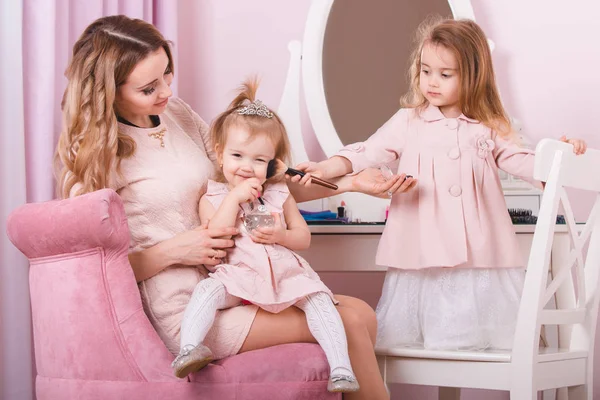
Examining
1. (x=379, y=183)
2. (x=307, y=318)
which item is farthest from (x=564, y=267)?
(x=307, y=318)

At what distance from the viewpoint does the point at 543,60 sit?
250 cm

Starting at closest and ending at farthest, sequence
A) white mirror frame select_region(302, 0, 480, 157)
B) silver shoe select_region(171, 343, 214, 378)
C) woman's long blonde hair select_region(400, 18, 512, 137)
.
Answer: silver shoe select_region(171, 343, 214, 378) → woman's long blonde hair select_region(400, 18, 512, 137) → white mirror frame select_region(302, 0, 480, 157)

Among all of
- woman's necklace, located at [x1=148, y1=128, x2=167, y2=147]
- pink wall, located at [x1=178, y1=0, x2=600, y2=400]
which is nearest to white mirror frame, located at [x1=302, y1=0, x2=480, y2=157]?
pink wall, located at [x1=178, y1=0, x2=600, y2=400]

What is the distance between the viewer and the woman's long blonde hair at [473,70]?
1786mm

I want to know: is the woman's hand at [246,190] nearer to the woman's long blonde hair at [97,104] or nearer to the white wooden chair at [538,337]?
the woman's long blonde hair at [97,104]

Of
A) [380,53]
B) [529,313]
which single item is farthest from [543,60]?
[529,313]

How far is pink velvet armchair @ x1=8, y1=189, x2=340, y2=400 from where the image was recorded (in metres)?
1.42

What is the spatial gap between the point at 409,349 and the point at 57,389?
2.35 feet

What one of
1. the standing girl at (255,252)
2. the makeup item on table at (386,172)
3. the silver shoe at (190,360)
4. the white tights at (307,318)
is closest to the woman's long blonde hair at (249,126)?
the standing girl at (255,252)

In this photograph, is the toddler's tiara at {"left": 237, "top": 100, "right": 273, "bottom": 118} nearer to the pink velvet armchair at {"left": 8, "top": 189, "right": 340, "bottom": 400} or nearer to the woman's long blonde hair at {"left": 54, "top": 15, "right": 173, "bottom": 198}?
the woman's long blonde hair at {"left": 54, "top": 15, "right": 173, "bottom": 198}

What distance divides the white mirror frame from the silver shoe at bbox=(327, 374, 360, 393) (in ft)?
3.58

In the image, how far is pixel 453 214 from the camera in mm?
1738

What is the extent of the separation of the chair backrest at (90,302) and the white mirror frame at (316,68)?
1080mm

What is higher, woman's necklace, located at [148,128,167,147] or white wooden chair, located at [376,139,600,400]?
woman's necklace, located at [148,128,167,147]
